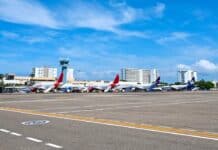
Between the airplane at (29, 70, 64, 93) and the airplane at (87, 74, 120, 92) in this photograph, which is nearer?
the airplane at (29, 70, 64, 93)

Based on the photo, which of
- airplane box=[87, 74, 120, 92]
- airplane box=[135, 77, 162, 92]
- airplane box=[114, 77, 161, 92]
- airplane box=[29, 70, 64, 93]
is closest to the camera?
airplane box=[29, 70, 64, 93]

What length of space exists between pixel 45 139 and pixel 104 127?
3.37m

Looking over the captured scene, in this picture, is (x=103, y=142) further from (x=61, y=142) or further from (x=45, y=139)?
(x=45, y=139)

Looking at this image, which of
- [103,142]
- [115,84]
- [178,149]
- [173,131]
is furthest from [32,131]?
[115,84]

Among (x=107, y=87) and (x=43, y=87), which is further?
(x=107, y=87)

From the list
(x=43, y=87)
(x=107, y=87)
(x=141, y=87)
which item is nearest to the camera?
(x=43, y=87)

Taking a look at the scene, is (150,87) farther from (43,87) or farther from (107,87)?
(43,87)

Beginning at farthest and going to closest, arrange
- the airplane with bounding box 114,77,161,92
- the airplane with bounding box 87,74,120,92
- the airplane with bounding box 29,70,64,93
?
the airplane with bounding box 114,77,161,92 → the airplane with bounding box 87,74,120,92 → the airplane with bounding box 29,70,64,93

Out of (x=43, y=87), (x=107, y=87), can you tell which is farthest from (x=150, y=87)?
(x=43, y=87)

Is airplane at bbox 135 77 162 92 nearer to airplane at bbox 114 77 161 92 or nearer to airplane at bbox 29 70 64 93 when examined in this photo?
airplane at bbox 114 77 161 92

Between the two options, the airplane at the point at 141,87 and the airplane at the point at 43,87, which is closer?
the airplane at the point at 43,87

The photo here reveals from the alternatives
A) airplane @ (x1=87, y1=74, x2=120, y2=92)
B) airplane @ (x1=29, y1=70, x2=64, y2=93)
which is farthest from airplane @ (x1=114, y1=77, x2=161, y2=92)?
airplane @ (x1=29, y1=70, x2=64, y2=93)

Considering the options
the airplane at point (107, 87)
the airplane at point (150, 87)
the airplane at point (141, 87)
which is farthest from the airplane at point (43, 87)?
the airplane at point (150, 87)

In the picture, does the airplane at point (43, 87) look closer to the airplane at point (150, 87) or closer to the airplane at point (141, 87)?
the airplane at point (141, 87)
